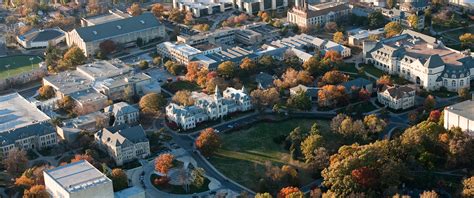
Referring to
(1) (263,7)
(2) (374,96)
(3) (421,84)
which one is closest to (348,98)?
(2) (374,96)

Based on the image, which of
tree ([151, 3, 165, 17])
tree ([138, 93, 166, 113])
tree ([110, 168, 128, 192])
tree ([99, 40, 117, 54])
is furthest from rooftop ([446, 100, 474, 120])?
tree ([151, 3, 165, 17])

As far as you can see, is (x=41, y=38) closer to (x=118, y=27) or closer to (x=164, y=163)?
(x=118, y=27)

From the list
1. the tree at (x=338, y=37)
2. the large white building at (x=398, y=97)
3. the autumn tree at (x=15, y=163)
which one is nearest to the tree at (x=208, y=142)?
the autumn tree at (x=15, y=163)

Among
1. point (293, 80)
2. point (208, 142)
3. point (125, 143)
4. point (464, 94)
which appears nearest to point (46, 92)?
point (125, 143)

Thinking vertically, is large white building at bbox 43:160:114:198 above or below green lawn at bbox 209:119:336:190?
above

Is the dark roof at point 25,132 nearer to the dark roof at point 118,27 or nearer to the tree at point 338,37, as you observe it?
the dark roof at point 118,27

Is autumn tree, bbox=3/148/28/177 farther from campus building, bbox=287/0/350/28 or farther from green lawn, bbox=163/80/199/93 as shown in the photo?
campus building, bbox=287/0/350/28
